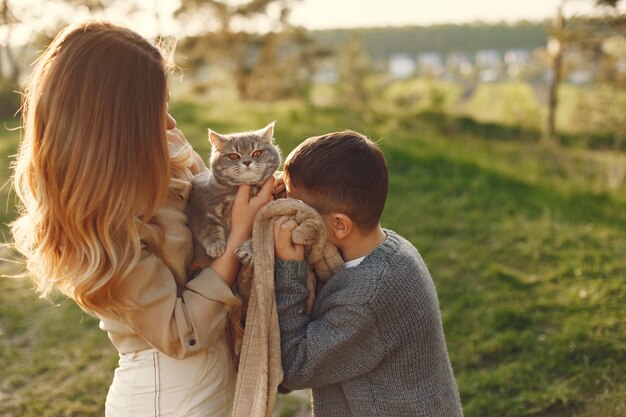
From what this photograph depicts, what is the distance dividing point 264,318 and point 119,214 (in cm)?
52

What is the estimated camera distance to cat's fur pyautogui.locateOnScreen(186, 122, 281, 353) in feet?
6.40

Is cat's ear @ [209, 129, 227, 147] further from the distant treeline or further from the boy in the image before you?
the distant treeline

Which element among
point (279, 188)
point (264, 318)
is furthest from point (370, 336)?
point (279, 188)

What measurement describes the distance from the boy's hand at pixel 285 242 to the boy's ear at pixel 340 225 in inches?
5.4

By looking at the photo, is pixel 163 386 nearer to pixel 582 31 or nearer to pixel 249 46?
pixel 582 31

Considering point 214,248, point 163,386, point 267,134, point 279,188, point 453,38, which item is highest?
point 267,134

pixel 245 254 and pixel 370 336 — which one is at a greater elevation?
pixel 245 254

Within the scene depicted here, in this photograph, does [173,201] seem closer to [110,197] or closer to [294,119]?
[110,197]

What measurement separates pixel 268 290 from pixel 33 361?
9.77ft

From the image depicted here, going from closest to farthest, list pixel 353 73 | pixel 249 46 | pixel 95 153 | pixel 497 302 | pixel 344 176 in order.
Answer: pixel 95 153 < pixel 344 176 < pixel 497 302 < pixel 353 73 < pixel 249 46

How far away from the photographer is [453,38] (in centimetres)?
4409

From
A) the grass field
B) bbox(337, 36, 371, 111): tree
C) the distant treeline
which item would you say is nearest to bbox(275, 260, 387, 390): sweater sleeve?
the grass field

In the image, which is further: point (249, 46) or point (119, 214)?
point (249, 46)

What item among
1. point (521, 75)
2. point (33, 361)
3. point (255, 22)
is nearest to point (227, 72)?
point (255, 22)
